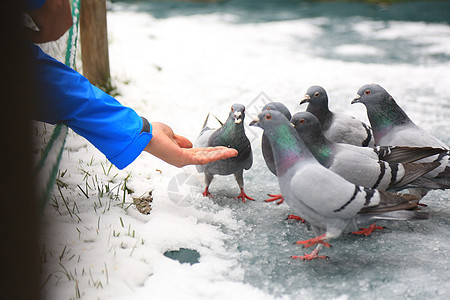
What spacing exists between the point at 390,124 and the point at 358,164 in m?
0.63

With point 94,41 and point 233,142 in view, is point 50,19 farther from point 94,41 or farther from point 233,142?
point 94,41

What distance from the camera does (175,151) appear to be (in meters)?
2.43

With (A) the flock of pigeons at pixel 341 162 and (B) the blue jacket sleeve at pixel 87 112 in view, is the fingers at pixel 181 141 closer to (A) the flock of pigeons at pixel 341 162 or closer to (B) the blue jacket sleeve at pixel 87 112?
(A) the flock of pigeons at pixel 341 162

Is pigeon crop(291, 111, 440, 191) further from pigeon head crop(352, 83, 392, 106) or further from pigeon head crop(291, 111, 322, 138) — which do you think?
pigeon head crop(352, 83, 392, 106)

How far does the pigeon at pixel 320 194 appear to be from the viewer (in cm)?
206

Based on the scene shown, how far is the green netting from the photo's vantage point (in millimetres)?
2166

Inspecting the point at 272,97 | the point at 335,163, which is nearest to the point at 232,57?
the point at 272,97

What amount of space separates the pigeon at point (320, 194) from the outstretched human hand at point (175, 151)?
36 centimetres

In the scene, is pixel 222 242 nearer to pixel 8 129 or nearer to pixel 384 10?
pixel 8 129

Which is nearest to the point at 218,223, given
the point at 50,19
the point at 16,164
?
the point at 50,19

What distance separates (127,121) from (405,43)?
5439 millimetres

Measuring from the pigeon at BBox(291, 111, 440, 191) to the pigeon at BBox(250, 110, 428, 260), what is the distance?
0.22 m

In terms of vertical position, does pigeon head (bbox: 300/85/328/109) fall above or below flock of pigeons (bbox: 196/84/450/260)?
above

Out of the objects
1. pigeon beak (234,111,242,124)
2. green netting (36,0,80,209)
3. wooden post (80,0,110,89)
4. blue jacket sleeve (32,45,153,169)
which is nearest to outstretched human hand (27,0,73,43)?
blue jacket sleeve (32,45,153,169)
